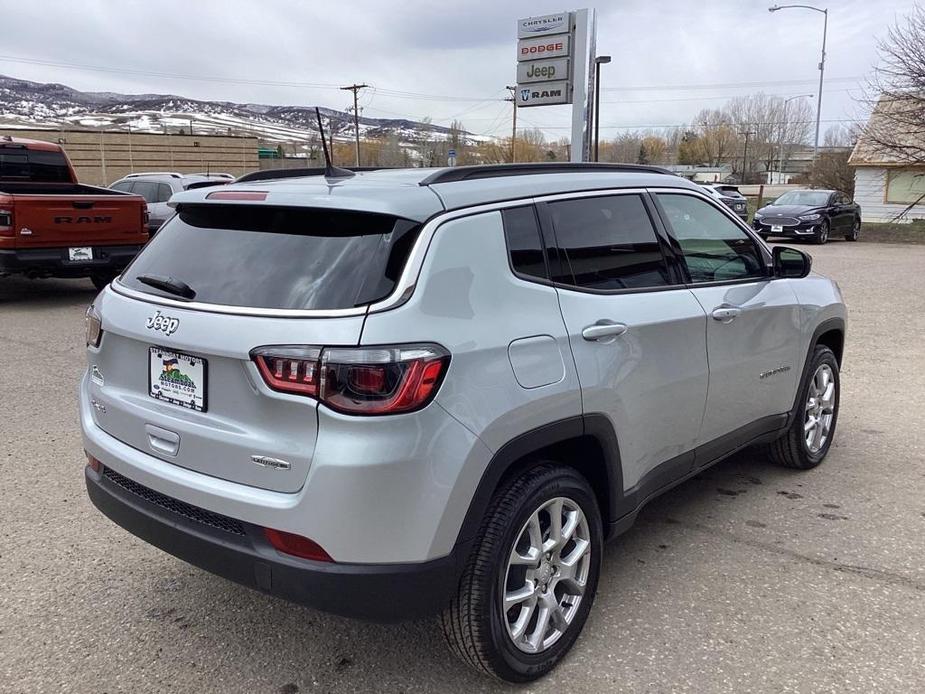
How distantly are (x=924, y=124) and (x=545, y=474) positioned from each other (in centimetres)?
2659

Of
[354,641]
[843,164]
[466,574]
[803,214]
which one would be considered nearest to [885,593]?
[466,574]

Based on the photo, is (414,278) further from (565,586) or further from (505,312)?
(565,586)

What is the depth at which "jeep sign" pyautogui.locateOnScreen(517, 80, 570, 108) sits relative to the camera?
19.0m

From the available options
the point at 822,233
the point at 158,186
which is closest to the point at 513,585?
the point at 158,186

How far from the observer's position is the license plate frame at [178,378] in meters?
2.49

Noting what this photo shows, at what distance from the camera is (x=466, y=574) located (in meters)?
2.48

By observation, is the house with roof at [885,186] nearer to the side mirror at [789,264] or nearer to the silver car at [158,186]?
the silver car at [158,186]

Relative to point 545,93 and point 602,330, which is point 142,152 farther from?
point 602,330

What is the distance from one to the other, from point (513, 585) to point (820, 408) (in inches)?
115

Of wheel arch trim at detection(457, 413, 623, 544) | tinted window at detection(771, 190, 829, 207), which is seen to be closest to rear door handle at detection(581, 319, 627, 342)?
wheel arch trim at detection(457, 413, 623, 544)

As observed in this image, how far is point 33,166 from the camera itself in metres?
11.9

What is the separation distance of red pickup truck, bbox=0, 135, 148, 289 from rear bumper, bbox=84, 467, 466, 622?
27.3 feet

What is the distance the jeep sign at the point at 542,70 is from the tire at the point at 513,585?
58.3 feet

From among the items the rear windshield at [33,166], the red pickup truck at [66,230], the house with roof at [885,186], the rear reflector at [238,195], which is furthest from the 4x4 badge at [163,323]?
the house with roof at [885,186]
